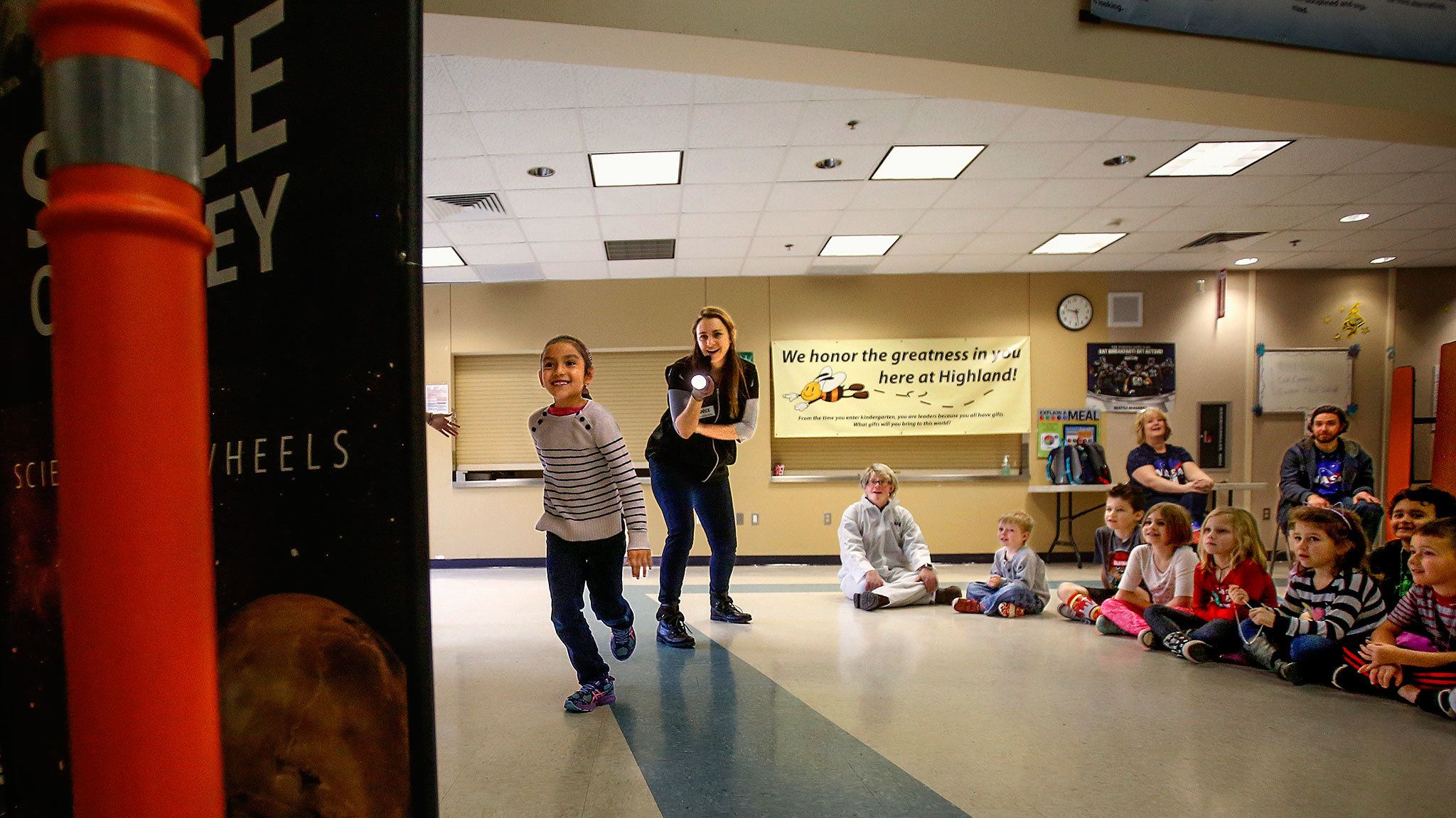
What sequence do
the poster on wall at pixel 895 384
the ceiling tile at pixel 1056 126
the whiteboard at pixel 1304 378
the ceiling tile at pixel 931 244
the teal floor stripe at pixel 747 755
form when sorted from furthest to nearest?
the poster on wall at pixel 895 384
the whiteboard at pixel 1304 378
the ceiling tile at pixel 931 244
the ceiling tile at pixel 1056 126
the teal floor stripe at pixel 747 755

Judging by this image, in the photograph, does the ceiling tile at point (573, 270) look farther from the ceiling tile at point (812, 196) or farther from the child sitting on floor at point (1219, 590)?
the child sitting on floor at point (1219, 590)

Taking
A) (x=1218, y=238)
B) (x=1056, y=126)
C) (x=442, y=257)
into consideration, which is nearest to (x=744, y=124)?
(x=1056, y=126)

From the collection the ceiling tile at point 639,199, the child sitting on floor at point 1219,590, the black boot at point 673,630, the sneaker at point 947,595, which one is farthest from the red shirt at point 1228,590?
the ceiling tile at point 639,199

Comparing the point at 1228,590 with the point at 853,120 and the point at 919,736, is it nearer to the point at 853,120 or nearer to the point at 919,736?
the point at 919,736

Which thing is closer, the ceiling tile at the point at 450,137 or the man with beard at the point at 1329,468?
the ceiling tile at the point at 450,137

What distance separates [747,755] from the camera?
204cm

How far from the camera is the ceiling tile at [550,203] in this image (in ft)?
16.4

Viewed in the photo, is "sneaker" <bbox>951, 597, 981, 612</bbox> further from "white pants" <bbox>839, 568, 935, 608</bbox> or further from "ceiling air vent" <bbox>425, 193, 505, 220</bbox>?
"ceiling air vent" <bbox>425, 193, 505, 220</bbox>

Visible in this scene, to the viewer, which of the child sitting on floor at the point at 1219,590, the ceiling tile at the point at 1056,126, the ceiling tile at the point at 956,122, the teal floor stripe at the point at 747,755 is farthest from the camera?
the ceiling tile at the point at 1056,126

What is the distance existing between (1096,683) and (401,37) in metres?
3.12

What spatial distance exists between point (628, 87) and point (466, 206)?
2.17 m

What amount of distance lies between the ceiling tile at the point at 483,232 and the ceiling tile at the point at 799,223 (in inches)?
77.1

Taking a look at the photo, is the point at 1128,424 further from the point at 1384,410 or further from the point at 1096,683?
the point at 1096,683

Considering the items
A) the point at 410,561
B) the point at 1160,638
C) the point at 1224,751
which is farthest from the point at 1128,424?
the point at 410,561
